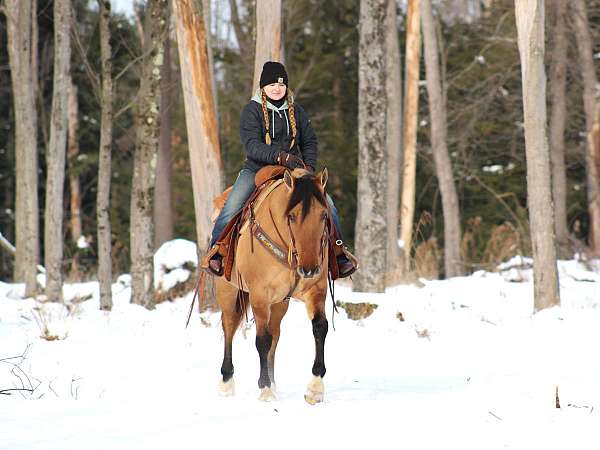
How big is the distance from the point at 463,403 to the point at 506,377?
5.10 feet

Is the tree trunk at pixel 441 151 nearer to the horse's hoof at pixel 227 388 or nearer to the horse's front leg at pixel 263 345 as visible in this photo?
the horse's hoof at pixel 227 388

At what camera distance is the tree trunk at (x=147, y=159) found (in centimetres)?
1439

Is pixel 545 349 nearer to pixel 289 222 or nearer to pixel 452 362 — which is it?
pixel 452 362

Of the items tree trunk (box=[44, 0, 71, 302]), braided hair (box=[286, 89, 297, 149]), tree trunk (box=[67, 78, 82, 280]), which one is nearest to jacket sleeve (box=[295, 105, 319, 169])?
braided hair (box=[286, 89, 297, 149])

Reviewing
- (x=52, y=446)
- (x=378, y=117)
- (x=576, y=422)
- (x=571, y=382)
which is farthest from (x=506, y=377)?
(x=378, y=117)

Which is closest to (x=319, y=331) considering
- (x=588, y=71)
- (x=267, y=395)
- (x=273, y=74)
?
(x=267, y=395)

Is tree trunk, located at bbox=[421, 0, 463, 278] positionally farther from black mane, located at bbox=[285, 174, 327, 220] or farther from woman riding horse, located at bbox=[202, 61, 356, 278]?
black mane, located at bbox=[285, 174, 327, 220]

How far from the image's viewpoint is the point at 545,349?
399 inches

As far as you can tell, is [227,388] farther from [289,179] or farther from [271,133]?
[271,133]

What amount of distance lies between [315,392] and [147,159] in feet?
26.0

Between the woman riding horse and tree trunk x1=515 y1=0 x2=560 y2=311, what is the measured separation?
14.2 ft

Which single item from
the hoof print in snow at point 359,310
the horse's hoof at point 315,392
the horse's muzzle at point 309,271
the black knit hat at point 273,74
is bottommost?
the horse's hoof at point 315,392

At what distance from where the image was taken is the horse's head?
22.6 ft

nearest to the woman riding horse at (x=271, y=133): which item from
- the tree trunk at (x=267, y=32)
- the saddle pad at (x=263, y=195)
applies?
the saddle pad at (x=263, y=195)
